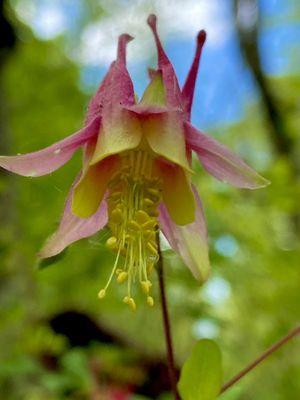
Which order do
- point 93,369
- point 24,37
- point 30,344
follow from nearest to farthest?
1. point 30,344
2. point 93,369
3. point 24,37

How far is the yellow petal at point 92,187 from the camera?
1.44m

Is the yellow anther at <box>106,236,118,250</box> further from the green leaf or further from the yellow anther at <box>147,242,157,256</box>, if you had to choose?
the green leaf

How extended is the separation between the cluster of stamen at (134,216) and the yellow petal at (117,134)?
0.10 metres

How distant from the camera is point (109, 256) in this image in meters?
4.04

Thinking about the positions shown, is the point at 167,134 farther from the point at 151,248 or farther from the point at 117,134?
the point at 151,248

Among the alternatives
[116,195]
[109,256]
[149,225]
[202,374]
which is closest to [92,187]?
[116,195]

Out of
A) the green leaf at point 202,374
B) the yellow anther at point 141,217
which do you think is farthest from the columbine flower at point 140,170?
the green leaf at point 202,374

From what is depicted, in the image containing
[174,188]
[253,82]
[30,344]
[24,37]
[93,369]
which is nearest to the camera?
[174,188]

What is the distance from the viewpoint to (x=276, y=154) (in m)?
6.77

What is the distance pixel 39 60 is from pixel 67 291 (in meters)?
2.02

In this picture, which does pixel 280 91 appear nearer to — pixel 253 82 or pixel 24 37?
pixel 253 82

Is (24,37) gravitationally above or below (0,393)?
above

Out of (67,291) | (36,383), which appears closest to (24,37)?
(67,291)

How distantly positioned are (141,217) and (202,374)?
352 mm
